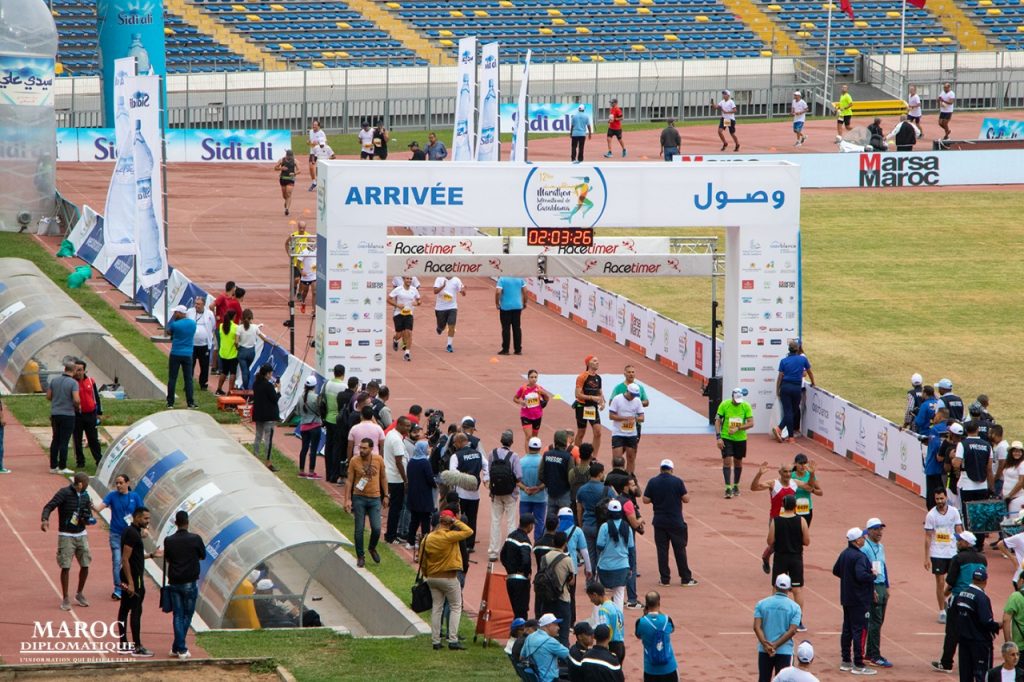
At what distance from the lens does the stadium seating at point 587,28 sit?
216ft

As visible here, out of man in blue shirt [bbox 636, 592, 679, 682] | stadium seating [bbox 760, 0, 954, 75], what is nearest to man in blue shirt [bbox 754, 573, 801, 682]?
man in blue shirt [bbox 636, 592, 679, 682]

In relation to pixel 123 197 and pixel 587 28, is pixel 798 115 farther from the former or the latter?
pixel 123 197

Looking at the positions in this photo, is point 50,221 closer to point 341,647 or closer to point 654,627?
point 341,647

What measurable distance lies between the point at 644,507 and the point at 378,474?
4733 millimetres

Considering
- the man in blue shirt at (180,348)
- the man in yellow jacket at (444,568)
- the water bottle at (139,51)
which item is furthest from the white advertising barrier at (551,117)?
the man in yellow jacket at (444,568)

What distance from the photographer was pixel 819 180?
162 ft

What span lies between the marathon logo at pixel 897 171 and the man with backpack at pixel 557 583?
111ft

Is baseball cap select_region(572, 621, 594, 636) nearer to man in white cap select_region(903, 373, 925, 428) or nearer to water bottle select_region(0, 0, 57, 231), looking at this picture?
man in white cap select_region(903, 373, 925, 428)

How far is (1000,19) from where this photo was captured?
71562mm

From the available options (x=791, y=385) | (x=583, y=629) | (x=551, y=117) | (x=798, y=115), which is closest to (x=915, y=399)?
(x=791, y=385)

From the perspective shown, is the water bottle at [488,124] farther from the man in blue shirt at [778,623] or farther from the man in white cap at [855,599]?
the man in blue shirt at [778,623]

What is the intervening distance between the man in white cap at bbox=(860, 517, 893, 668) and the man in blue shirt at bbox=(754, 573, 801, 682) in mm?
1618

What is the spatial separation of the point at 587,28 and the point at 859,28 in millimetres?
10702

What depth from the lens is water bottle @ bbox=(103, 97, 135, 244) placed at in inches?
1252
